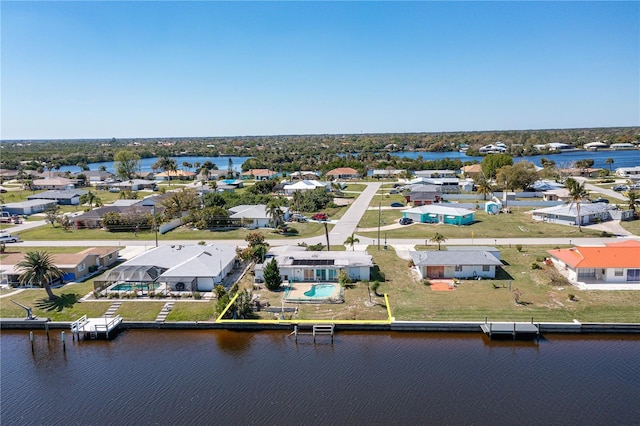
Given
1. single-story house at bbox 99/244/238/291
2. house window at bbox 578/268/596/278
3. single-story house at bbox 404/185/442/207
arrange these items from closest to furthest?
single-story house at bbox 99/244/238/291
house window at bbox 578/268/596/278
single-story house at bbox 404/185/442/207

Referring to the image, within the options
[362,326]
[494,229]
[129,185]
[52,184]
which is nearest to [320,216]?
[494,229]

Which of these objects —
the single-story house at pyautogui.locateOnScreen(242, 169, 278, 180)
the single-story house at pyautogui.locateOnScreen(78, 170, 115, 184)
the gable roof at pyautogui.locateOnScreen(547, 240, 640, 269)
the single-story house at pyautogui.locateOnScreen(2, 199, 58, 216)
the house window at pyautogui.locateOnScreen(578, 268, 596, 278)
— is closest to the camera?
the gable roof at pyautogui.locateOnScreen(547, 240, 640, 269)

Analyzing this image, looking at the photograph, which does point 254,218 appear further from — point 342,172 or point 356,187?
point 342,172

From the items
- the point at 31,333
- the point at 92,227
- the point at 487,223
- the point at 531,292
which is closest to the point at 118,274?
the point at 31,333

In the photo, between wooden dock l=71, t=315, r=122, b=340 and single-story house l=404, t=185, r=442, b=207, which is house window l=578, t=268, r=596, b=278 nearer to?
wooden dock l=71, t=315, r=122, b=340

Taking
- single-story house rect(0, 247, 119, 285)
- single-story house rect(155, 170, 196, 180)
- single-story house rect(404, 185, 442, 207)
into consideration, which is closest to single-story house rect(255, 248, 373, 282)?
single-story house rect(0, 247, 119, 285)
